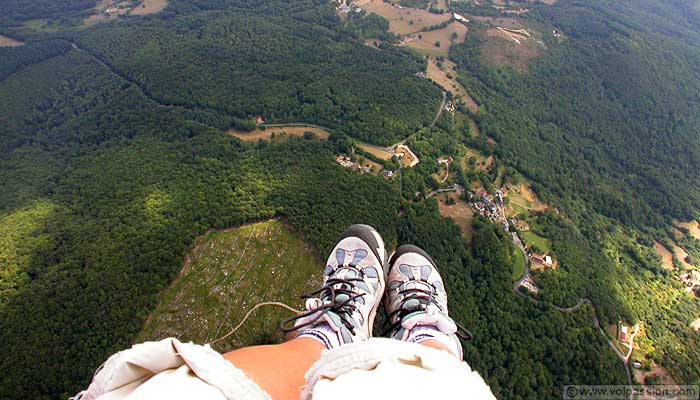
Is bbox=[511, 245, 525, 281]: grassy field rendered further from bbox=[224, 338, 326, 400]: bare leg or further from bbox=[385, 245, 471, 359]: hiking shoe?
bbox=[224, 338, 326, 400]: bare leg

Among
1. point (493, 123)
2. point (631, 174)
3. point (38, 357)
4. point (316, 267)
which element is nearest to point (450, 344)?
point (316, 267)

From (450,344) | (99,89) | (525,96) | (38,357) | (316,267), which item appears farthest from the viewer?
(525,96)

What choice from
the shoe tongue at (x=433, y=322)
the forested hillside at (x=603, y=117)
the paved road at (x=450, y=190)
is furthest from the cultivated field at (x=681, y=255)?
the shoe tongue at (x=433, y=322)

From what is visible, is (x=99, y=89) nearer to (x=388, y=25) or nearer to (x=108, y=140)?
(x=108, y=140)

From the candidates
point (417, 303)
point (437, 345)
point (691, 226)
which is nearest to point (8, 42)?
point (417, 303)

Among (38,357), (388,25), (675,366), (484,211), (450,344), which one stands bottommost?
(38,357)

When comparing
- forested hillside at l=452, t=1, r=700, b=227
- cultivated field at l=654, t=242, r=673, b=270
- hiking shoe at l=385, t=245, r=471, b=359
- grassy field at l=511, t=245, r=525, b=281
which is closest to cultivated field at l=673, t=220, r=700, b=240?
forested hillside at l=452, t=1, r=700, b=227

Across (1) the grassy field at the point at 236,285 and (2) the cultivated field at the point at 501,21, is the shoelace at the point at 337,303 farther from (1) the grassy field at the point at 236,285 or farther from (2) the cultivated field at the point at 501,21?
(2) the cultivated field at the point at 501,21
